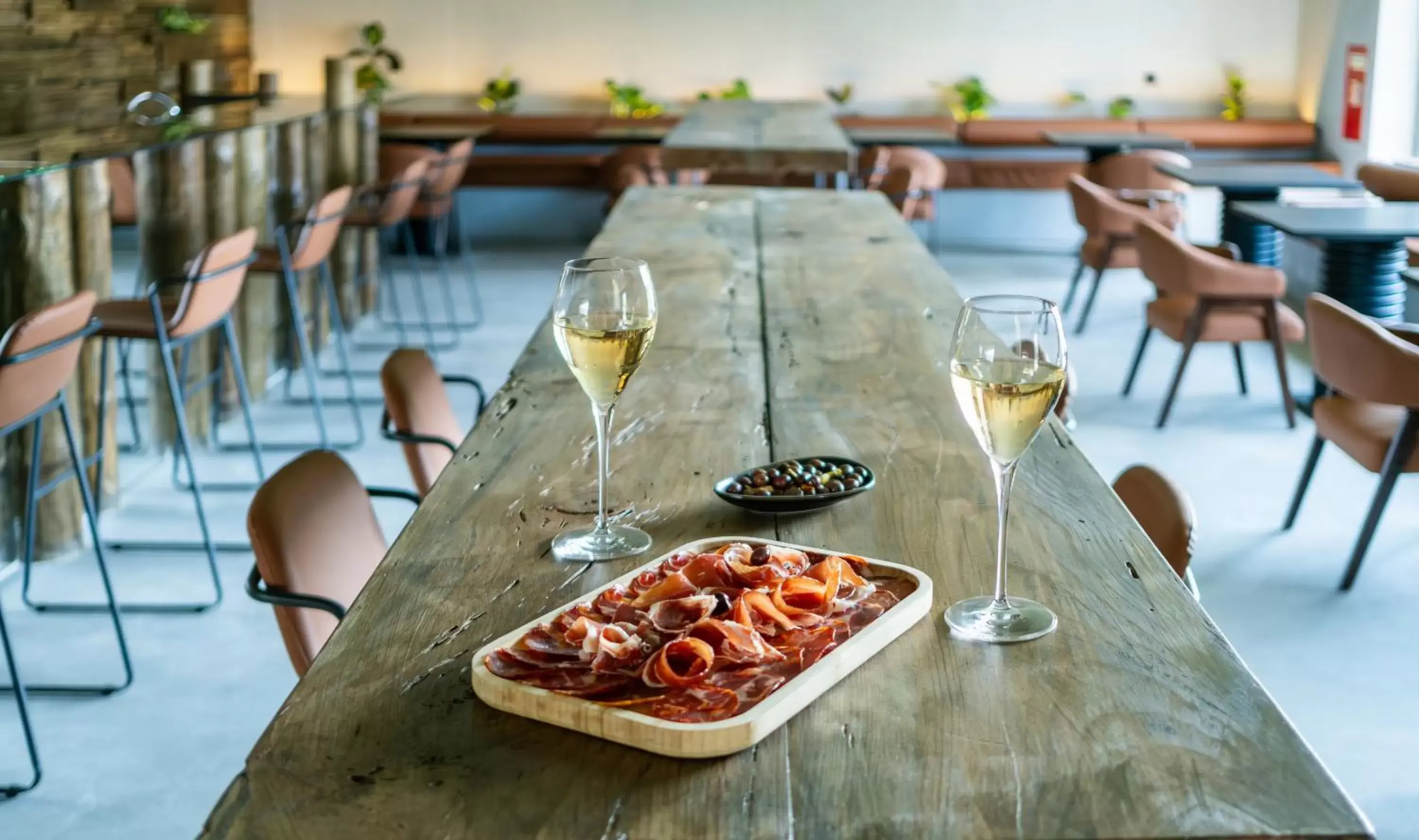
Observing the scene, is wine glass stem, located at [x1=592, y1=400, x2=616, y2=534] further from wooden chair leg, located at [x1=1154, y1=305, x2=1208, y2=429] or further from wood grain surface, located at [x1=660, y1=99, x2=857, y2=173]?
wooden chair leg, located at [x1=1154, y1=305, x2=1208, y2=429]

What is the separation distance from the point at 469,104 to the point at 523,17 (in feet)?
2.28

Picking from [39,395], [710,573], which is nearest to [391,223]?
[39,395]

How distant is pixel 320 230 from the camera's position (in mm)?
4648

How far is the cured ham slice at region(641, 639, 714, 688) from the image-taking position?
99 cm

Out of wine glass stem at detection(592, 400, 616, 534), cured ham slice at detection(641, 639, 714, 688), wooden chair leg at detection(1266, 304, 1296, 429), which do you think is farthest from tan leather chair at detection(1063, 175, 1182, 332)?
cured ham slice at detection(641, 639, 714, 688)

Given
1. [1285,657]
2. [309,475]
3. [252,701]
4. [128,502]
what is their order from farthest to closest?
[128,502]
[1285,657]
[252,701]
[309,475]

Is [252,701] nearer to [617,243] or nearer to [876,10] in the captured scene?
[617,243]

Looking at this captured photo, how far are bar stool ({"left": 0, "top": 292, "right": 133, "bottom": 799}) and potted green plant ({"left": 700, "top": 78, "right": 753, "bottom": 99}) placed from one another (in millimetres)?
6913

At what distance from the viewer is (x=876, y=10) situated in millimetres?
9547

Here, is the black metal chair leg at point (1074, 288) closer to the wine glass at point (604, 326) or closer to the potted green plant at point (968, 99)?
the potted green plant at point (968, 99)

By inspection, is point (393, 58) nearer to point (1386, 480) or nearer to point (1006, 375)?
point (1386, 480)

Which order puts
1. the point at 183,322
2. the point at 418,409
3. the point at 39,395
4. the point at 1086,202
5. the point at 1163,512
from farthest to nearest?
the point at 1086,202 < the point at 183,322 < the point at 39,395 < the point at 418,409 < the point at 1163,512

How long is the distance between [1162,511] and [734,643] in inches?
37.4

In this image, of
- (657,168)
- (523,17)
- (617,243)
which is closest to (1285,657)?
(617,243)
